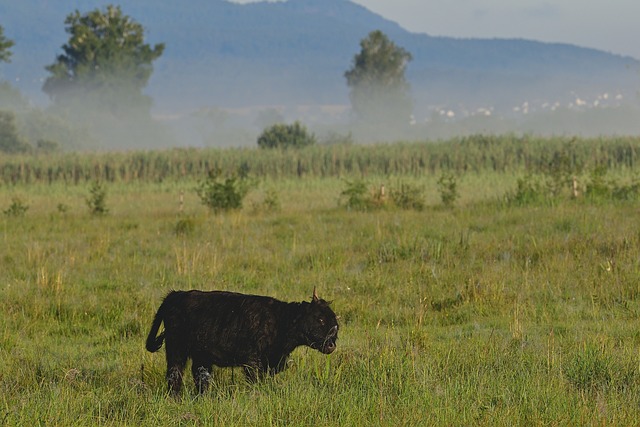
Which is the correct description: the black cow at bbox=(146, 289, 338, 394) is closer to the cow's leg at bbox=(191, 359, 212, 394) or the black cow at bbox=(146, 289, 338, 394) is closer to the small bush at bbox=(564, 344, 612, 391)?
the cow's leg at bbox=(191, 359, 212, 394)

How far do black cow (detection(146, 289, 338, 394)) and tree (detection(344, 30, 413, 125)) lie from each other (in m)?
124

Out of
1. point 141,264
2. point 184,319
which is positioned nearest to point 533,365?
point 184,319

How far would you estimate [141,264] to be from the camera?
15.5 meters

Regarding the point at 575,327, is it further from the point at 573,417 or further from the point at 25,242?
the point at 25,242

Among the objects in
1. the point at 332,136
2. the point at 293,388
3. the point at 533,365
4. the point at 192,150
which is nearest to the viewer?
the point at 293,388

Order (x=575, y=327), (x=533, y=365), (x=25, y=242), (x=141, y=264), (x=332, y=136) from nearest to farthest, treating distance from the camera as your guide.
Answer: (x=533, y=365), (x=575, y=327), (x=141, y=264), (x=25, y=242), (x=332, y=136)

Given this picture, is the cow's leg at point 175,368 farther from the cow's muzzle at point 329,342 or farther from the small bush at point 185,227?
the small bush at point 185,227

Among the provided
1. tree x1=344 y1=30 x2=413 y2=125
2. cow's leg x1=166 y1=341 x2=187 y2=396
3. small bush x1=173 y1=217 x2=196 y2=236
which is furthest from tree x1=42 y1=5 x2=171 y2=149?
cow's leg x1=166 y1=341 x2=187 y2=396

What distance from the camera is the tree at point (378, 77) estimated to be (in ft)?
437

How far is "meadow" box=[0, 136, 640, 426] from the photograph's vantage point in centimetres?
702

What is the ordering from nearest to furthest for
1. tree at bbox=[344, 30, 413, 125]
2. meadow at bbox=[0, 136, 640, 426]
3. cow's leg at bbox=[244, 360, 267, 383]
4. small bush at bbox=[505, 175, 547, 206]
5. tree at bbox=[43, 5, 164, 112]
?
meadow at bbox=[0, 136, 640, 426], cow's leg at bbox=[244, 360, 267, 383], small bush at bbox=[505, 175, 547, 206], tree at bbox=[43, 5, 164, 112], tree at bbox=[344, 30, 413, 125]

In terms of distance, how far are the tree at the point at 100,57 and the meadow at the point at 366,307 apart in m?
82.8

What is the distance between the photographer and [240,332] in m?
7.32

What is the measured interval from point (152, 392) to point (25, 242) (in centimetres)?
1168
